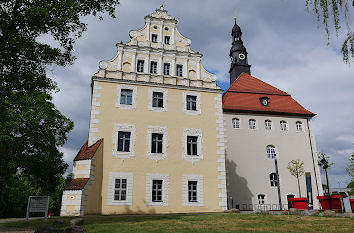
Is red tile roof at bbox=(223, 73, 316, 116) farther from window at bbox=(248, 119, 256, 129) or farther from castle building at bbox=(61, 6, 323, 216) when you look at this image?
castle building at bbox=(61, 6, 323, 216)

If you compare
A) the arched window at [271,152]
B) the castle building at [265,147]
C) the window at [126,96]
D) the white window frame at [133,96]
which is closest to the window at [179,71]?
the white window frame at [133,96]

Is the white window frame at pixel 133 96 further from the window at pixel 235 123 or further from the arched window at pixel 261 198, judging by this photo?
the arched window at pixel 261 198

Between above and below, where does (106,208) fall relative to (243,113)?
below

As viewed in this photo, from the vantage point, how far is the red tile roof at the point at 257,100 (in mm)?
28391

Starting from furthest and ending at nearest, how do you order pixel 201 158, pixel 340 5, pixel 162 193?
pixel 201 158, pixel 162 193, pixel 340 5

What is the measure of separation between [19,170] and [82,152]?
7.88m

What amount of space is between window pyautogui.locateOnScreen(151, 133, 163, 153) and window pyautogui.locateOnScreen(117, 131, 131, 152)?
1.66 meters

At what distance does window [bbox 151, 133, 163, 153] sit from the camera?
18.7 metres

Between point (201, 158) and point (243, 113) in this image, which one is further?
point (243, 113)

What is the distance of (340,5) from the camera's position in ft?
17.7

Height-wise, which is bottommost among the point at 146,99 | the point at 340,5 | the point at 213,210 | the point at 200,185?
the point at 213,210

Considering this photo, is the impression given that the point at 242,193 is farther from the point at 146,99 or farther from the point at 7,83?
the point at 7,83

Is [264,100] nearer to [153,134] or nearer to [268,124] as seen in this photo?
[268,124]

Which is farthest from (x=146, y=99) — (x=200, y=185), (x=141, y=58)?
(x=200, y=185)
